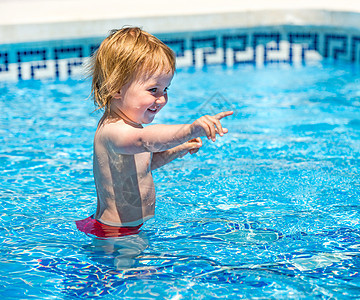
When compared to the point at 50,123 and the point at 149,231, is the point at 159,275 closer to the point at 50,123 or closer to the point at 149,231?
the point at 149,231

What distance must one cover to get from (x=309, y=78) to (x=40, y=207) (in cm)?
371

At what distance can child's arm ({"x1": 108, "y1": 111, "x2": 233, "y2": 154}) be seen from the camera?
6.32 feet

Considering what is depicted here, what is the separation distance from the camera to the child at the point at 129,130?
2.22 m

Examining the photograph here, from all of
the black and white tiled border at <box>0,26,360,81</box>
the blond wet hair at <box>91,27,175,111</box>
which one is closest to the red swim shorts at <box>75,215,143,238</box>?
the blond wet hair at <box>91,27,175,111</box>

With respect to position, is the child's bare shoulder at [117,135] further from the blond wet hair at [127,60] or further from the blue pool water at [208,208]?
the blue pool water at [208,208]

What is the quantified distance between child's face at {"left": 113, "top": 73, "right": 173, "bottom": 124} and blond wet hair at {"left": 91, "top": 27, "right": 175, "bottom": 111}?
0.02 metres

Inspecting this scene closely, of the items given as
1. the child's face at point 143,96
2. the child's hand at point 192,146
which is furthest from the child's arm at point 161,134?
the child's hand at point 192,146

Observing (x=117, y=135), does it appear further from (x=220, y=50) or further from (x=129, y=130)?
(x=220, y=50)

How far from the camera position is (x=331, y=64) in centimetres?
658

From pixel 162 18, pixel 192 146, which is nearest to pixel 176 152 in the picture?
pixel 192 146

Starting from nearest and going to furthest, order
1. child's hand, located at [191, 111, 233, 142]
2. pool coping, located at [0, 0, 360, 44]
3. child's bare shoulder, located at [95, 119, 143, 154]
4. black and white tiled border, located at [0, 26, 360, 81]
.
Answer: child's hand, located at [191, 111, 233, 142] → child's bare shoulder, located at [95, 119, 143, 154] → pool coping, located at [0, 0, 360, 44] → black and white tiled border, located at [0, 26, 360, 81]

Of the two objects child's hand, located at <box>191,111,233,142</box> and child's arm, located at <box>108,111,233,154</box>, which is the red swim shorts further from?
child's hand, located at <box>191,111,233,142</box>

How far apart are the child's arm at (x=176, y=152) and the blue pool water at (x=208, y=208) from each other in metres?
0.33

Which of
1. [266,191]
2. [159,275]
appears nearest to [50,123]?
[266,191]
